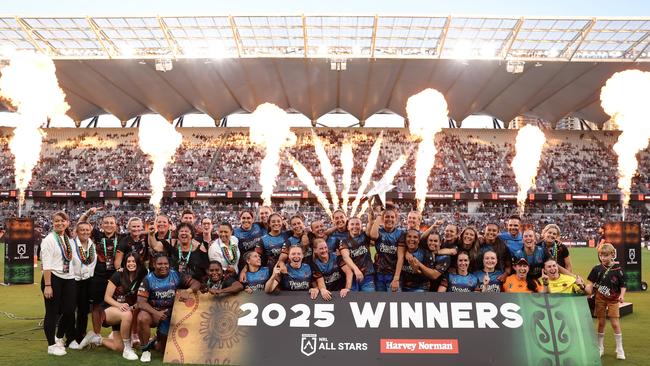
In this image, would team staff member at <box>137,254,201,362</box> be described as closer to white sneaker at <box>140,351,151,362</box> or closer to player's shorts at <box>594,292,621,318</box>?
white sneaker at <box>140,351,151,362</box>

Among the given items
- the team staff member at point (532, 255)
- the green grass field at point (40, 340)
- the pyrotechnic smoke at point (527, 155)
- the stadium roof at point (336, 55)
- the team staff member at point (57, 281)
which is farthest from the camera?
the pyrotechnic smoke at point (527, 155)

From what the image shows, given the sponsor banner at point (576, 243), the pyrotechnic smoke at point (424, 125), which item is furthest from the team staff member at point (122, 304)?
the sponsor banner at point (576, 243)

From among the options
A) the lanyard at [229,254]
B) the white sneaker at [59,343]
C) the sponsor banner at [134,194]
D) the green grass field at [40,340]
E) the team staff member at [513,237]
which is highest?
the sponsor banner at [134,194]

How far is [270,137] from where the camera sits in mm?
50312

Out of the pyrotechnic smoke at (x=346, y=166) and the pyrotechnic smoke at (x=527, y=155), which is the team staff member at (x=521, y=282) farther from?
the pyrotechnic smoke at (x=527, y=155)

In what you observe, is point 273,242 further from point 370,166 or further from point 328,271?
point 370,166

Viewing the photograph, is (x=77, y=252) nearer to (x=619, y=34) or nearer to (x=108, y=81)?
(x=619, y=34)

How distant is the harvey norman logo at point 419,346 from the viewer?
6430mm

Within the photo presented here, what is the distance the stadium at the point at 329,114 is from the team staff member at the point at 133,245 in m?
19.0

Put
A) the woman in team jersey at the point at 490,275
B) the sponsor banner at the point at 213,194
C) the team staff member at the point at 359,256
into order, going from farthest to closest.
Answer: the sponsor banner at the point at 213,194, the team staff member at the point at 359,256, the woman in team jersey at the point at 490,275

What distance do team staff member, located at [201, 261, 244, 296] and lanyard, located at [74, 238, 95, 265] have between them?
1.70 meters

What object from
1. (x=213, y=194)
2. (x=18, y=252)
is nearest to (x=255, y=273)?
(x=18, y=252)

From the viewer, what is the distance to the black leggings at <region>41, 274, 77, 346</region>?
7035mm

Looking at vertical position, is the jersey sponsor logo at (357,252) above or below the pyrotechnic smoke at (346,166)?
below
